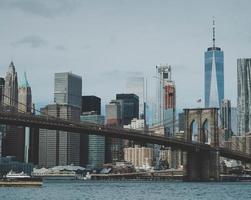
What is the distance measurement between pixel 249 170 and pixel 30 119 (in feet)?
422

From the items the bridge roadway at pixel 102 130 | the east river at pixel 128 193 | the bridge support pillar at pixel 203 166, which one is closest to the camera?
the east river at pixel 128 193

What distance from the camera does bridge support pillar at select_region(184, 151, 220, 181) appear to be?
316 ft

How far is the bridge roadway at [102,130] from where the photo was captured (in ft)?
248

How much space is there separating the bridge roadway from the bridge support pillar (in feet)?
3.20

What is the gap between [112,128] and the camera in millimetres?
86625

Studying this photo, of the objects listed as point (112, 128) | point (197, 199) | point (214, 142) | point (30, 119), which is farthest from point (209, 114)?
point (197, 199)

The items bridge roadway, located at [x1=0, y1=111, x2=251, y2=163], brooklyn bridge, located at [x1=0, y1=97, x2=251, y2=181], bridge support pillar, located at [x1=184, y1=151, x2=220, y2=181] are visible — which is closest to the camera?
bridge roadway, located at [x1=0, y1=111, x2=251, y2=163]

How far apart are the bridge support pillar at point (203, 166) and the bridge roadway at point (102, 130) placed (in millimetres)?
976

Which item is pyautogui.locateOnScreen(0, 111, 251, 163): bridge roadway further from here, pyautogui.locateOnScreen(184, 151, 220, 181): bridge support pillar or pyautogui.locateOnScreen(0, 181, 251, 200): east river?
pyautogui.locateOnScreen(0, 181, 251, 200): east river

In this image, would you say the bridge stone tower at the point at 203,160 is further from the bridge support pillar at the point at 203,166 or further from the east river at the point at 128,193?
the east river at the point at 128,193

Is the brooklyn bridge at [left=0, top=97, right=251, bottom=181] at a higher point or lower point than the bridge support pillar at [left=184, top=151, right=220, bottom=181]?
higher

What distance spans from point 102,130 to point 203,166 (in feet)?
63.0

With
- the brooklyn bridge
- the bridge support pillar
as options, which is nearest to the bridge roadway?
the brooklyn bridge

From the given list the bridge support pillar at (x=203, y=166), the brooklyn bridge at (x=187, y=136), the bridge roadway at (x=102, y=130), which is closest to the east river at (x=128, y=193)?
the bridge roadway at (x=102, y=130)
